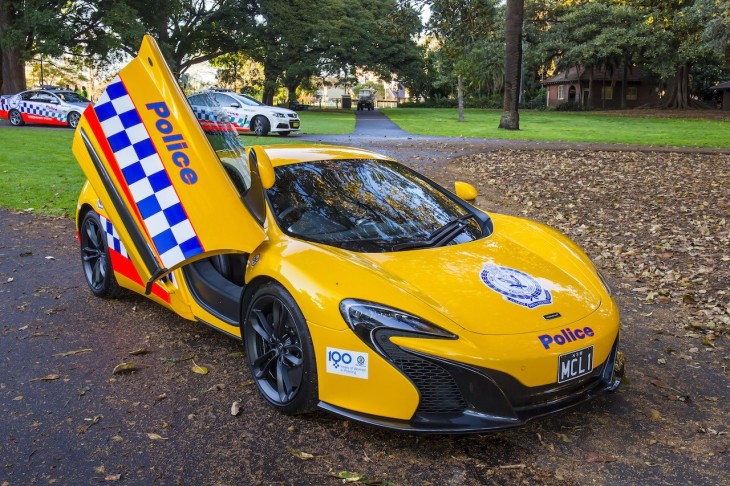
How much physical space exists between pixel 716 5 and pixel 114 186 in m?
25.2

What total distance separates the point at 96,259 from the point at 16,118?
71.4ft

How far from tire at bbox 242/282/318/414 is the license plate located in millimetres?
1149

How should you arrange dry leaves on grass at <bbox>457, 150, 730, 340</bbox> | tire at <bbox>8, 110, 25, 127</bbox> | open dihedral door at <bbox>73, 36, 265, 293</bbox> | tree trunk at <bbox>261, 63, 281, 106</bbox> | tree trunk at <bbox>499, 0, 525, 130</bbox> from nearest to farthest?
open dihedral door at <bbox>73, 36, 265, 293</bbox>, dry leaves on grass at <bbox>457, 150, 730, 340</bbox>, tree trunk at <bbox>499, 0, 525, 130</bbox>, tire at <bbox>8, 110, 25, 127</bbox>, tree trunk at <bbox>261, 63, 281, 106</bbox>

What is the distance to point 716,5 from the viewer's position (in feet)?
75.9

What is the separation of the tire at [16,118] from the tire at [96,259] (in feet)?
69.7

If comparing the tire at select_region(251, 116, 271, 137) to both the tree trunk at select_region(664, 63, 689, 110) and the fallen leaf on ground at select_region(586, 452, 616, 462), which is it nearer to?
the fallen leaf on ground at select_region(586, 452, 616, 462)

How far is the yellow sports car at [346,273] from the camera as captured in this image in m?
2.81

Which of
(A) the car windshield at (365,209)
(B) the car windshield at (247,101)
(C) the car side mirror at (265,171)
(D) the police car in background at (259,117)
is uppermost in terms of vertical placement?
(B) the car windshield at (247,101)

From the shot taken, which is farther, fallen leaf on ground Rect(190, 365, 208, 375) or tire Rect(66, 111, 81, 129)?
tire Rect(66, 111, 81, 129)

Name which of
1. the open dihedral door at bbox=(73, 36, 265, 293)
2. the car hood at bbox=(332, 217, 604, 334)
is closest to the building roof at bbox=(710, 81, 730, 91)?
the car hood at bbox=(332, 217, 604, 334)

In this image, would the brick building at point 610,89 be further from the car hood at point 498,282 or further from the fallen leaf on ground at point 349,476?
the fallen leaf on ground at point 349,476

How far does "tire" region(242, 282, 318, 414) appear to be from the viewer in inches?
122

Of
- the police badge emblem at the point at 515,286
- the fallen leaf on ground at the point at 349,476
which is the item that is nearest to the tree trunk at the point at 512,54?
the police badge emblem at the point at 515,286

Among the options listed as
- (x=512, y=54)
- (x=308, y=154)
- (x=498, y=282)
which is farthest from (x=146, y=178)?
(x=512, y=54)
